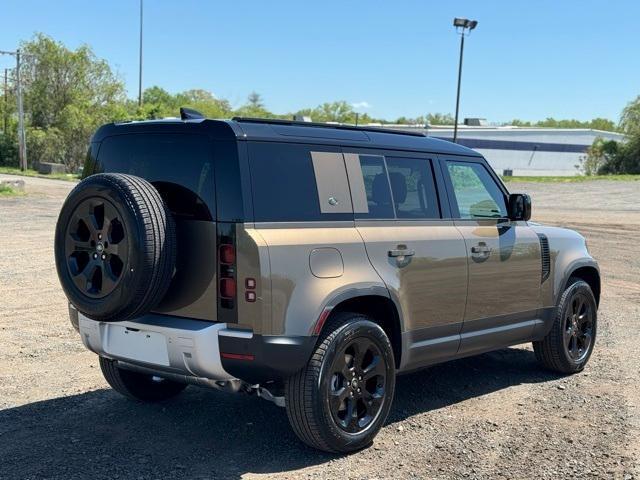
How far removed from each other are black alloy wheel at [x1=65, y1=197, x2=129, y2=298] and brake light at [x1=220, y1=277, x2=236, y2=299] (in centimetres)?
54

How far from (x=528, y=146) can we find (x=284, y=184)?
302ft

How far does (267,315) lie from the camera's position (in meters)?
4.05

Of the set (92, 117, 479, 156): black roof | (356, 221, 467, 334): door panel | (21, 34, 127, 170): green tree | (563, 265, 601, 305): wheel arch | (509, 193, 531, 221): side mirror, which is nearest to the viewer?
(92, 117, 479, 156): black roof

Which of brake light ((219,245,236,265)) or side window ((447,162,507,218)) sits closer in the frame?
brake light ((219,245,236,265))

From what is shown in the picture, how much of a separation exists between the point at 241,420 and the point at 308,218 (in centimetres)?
165

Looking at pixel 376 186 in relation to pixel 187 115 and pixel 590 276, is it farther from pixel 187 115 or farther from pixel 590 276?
pixel 590 276

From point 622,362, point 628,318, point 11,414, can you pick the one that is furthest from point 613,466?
point 628,318

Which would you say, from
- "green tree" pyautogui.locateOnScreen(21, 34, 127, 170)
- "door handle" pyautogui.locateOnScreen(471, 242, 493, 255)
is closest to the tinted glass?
"door handle" pyautogui.locateOnScreen(471, 242, 493, 255)

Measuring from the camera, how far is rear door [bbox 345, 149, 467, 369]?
477 centimetres

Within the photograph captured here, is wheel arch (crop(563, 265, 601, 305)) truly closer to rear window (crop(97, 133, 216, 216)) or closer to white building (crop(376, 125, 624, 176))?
rear window (crop(97, 133, 216, 216))

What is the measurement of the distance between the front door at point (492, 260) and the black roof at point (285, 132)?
448mm

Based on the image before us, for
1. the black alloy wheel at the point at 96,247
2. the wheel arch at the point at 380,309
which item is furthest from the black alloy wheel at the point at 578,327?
the black alloy wheel at the point at 96,247

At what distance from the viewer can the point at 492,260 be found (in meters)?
5.63

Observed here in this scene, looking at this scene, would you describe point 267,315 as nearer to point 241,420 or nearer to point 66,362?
point 241,420
